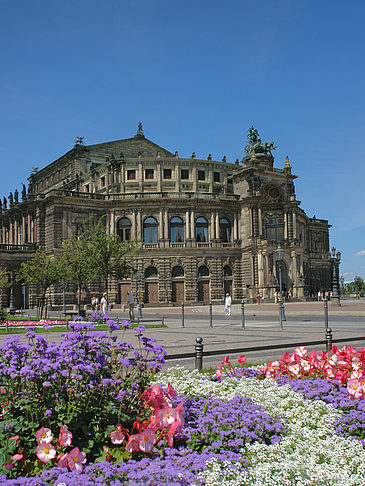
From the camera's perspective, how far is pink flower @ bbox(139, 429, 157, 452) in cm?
525

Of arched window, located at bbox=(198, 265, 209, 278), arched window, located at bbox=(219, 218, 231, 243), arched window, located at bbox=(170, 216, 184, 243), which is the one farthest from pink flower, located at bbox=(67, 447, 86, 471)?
arched window, located at bbox=(219, 218, 231, 243)

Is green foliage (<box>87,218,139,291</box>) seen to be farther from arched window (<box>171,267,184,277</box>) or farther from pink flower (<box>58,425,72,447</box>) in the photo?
pink flower (<box>58,425,72,447</box>)

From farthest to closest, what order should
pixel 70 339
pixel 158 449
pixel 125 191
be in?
pixel 125 191, pixel 70 339, pixel 158 449

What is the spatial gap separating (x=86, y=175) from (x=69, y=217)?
12131mm

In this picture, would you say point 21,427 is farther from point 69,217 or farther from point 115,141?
point 115,141

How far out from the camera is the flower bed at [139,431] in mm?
4816

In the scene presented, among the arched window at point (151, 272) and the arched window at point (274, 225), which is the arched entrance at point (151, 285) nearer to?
the arched window at point (151, 272)

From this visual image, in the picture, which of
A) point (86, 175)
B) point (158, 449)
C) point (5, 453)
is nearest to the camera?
point (5, 453)

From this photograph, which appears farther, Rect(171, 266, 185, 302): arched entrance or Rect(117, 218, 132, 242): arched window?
Rect(117, 218, 132, 242): arched window

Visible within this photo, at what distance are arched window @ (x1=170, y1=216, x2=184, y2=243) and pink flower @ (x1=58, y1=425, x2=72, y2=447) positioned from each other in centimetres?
6052

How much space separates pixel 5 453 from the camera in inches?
188

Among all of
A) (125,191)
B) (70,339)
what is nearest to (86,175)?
(125,191)

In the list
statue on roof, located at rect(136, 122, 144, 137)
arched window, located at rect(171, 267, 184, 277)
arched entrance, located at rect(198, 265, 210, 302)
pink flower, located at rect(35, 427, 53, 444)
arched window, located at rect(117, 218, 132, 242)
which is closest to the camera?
pink flower, located at rect(35, 427, 53, 444)

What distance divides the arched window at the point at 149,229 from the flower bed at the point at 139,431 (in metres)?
58.2
